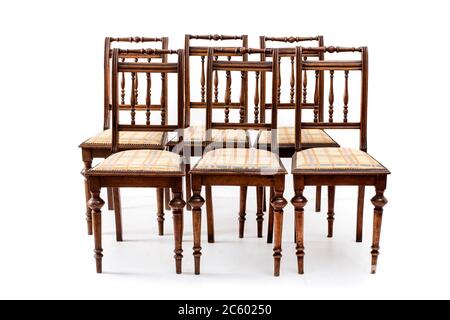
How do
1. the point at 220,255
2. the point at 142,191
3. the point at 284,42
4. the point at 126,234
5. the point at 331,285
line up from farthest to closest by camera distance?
1. the point at 142,191
2. the point at 284,42
3. the point at 126,234
4. the point at 220,255
5. the point at 331,285

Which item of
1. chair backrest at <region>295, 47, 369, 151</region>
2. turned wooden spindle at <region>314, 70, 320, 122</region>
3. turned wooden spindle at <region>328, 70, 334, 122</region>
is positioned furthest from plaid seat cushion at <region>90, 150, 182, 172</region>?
turned wooden spindle at <region>314, 70, 320, 122</region>

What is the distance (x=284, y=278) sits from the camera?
4566mm

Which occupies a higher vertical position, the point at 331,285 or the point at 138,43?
the point at 138,43

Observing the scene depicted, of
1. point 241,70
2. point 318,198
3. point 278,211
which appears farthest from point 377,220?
point 318,198

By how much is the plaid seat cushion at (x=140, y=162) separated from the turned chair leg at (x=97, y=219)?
14 cm

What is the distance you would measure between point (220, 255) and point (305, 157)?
774 millimetres

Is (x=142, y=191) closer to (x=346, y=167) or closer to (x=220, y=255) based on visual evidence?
(x=220, y=255)

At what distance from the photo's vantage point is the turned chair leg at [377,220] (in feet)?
14.9

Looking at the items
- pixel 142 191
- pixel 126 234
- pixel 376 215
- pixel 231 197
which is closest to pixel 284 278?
pixel 376 215

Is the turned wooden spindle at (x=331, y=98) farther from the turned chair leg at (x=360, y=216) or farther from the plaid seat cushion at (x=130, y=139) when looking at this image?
the plaid seat cushion at (x=130, y=139)

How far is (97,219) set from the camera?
4578 mm

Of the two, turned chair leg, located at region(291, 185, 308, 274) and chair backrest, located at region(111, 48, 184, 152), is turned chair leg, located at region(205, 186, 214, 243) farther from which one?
turned chair leg, located at region(291, 185, 308, 274)

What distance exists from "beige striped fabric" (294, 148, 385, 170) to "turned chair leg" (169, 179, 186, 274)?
645mm

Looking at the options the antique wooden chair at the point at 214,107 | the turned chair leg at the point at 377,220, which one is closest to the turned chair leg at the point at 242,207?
the antique wooden chair at the point at 214,107
